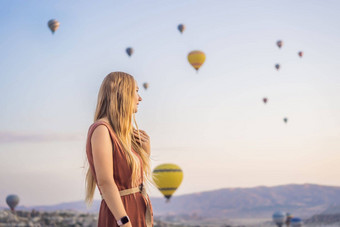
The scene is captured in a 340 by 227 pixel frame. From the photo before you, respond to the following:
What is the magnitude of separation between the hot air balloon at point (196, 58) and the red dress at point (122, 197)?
157 feet

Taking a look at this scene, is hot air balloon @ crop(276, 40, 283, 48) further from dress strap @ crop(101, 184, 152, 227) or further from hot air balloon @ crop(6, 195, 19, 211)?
dress strap @ crop(101, 184, 152, 227)

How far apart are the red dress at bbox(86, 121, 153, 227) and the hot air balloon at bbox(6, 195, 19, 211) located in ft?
203

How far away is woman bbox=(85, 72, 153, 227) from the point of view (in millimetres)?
3314

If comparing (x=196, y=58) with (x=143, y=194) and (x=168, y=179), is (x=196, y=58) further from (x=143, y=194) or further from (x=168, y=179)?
(x=143, y=194)

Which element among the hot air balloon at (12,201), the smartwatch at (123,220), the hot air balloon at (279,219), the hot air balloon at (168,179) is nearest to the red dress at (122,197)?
the smartwatch at (123,220)

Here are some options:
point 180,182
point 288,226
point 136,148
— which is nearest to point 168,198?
point 180,182

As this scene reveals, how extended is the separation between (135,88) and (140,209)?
0.84 metres

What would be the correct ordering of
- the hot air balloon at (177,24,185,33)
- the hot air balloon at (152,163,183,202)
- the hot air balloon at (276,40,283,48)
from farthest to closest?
the hot air balloon at (276,40,283,48), the hot air balloon at (177,24,185,33), the hot air balloon at (152,163,183,202)

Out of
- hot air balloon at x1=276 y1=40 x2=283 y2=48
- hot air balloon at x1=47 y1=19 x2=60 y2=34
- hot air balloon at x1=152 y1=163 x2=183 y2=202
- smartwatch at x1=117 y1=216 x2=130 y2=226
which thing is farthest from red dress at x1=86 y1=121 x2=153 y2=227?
hot air balloon at x1=276 y1=40 x2=283 y2=48

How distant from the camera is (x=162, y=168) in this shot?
46.7 metres

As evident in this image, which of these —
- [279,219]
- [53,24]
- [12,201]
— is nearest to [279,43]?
[279,219]

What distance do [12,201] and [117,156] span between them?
62783mm

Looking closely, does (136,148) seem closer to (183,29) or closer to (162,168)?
(162,168)

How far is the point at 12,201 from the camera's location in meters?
62.3
